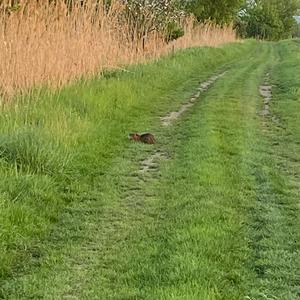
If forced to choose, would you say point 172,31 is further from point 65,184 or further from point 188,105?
point 65,184

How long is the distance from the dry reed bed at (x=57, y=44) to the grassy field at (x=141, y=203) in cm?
44

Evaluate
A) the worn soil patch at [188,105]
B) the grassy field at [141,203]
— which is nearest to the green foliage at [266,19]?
the worn soil patch at [188,105]

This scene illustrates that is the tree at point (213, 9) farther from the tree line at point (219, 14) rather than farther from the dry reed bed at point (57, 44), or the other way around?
the dry reed bed at point (57, 44)

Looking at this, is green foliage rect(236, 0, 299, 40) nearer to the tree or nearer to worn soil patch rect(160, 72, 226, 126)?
the tree

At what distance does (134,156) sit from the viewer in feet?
26.4

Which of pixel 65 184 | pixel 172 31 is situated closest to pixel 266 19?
pixel 172 31

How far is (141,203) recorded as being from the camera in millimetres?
6164

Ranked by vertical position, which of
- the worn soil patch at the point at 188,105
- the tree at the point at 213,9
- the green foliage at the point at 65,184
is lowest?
the worn soil patch at the point at 188,105

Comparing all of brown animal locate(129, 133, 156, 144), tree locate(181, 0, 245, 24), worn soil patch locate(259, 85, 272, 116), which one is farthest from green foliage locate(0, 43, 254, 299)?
tree locate(181, 0, 245, 24)

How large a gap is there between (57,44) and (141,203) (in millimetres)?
5105

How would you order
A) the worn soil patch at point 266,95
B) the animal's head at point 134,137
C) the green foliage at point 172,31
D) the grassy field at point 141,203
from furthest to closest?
the green foliage at point 172,31 < the worn soil patch at point 266,95 < the animal's head at point 134,137 < the grassy field at point 141,203

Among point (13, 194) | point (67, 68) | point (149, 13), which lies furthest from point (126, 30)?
point (13, 194)

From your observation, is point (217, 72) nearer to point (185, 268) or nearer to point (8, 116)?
point (8, 116)

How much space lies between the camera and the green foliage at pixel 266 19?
61.9m
